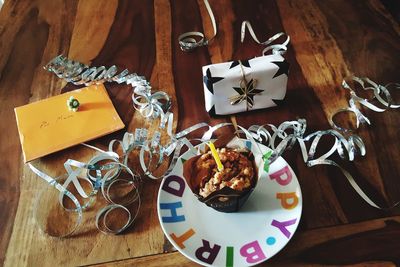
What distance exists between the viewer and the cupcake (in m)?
0.63

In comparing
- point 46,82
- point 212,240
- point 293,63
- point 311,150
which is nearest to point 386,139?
point 311,150

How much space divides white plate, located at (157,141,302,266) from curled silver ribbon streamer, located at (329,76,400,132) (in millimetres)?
204

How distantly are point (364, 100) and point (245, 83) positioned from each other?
0.26m

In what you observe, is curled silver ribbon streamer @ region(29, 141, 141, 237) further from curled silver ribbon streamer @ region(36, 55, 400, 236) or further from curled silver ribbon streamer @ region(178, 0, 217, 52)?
curled silver ribbon streamer @ region(178, 0, 217, 52)

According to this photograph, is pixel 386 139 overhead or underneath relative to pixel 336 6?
underneath

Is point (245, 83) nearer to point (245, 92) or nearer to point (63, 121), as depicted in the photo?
point (245, 92)

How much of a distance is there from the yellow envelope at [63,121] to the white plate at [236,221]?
0.21 meters

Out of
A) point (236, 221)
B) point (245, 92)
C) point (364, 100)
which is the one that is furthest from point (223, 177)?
point (364, 100)

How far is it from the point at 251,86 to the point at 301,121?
0.12 m

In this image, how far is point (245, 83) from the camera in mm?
779

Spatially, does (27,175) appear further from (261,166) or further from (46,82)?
(261,166)

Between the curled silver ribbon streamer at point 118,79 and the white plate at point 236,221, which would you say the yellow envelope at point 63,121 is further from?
the white plate at point 236,221

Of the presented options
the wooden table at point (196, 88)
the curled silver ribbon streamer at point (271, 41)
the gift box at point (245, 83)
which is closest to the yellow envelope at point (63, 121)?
the wooden table at point (196, 88)

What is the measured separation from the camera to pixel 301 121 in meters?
0.79
